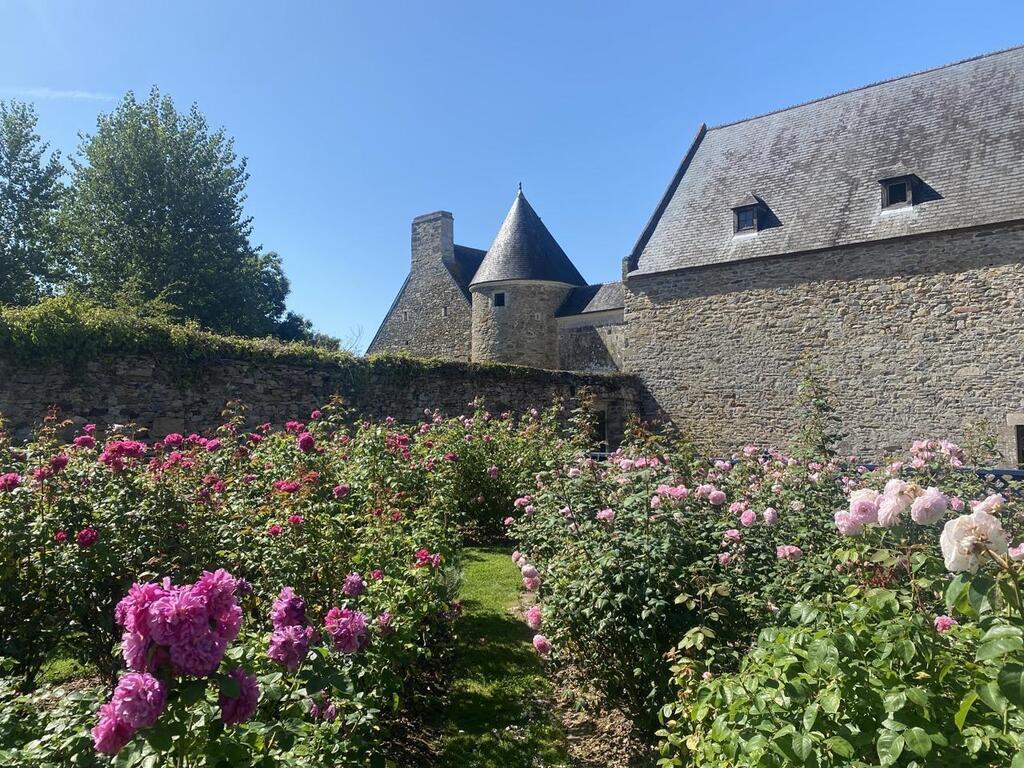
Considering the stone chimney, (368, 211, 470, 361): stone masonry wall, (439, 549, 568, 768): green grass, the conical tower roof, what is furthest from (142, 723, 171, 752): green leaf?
the stone chimney

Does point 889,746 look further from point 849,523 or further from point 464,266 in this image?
point 464,266

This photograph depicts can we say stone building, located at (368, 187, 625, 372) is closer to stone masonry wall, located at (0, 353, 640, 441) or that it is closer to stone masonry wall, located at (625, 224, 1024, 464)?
stone masonry wall, located at (625, 224, 1024, 464)

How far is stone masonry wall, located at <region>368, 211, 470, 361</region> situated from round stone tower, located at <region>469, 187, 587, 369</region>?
2.34m

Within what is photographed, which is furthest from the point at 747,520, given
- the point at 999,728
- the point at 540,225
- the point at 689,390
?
the point at 540,225

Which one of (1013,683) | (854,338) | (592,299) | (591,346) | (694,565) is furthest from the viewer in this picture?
(592,299)

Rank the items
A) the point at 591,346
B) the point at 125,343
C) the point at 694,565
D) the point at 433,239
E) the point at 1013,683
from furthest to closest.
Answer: the point at 433,239 < the point at 591,346 < the point at 125,343 < the point at 694,565 < the point at 1013,683

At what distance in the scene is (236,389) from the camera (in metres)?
9.26

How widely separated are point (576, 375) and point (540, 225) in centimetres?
800

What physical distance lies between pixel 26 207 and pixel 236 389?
1927 cm

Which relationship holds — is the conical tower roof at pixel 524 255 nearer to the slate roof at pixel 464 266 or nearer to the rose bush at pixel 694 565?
the slate roof at pixel 464 266

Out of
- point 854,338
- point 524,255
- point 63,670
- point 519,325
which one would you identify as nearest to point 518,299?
point 519,325

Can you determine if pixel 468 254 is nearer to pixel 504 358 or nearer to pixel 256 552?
pixel 504 358

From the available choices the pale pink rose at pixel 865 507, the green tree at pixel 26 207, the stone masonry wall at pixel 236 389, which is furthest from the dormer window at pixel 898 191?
the green tree at pixel 26 207

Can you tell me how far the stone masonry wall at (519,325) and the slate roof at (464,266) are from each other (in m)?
2.85
